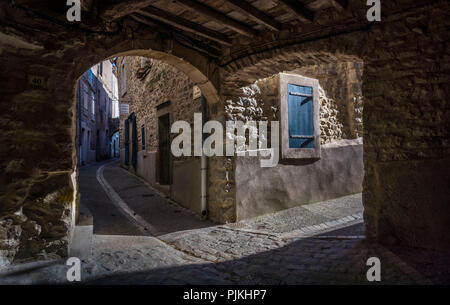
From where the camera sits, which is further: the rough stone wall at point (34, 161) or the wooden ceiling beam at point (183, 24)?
the wooden ceiling beam at point (183, 24)

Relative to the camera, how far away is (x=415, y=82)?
3102mm

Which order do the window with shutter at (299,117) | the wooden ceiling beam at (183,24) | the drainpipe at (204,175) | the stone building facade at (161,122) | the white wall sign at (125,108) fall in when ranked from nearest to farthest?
1. the wooden ceiling beam at (183,24)
2. the drainpipe at (204,175)
3. the window with shutter at (299,117)
4. the stone building facade at (161,122)
5. the white wall sign at (125,108)

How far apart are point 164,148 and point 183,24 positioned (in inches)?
179

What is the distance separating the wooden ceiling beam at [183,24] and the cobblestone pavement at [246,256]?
305 centimetres

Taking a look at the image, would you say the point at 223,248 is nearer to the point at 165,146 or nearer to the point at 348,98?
the point at 165,146

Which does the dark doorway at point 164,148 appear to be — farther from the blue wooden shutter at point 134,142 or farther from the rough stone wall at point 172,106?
the blue wooden shutter at point 134,142

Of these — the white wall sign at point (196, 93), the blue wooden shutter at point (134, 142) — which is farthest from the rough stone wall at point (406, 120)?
the blue wooden shutter at point (134, 142)

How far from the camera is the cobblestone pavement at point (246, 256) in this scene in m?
2.65

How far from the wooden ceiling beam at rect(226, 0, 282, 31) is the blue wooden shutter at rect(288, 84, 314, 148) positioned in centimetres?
226

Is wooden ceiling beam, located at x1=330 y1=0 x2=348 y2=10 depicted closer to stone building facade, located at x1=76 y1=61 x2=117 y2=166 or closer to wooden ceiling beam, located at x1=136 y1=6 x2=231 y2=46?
wooden ceiling beam, located at x1=136 y1=6 x2=231 y2=46

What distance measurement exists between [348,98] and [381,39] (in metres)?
4.12

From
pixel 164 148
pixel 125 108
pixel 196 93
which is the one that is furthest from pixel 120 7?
pixel 125 108
